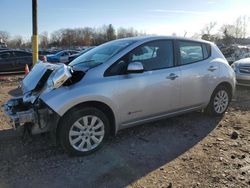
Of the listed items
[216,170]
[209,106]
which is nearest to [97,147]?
[216,170]

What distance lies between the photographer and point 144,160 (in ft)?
12.9

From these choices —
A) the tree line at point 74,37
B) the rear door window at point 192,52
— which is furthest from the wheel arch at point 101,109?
the tree line at point 74,37

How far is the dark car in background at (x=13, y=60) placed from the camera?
1535 cm

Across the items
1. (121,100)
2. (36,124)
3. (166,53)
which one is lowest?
(36,124)

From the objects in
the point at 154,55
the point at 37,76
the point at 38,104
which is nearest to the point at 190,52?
the point at 154,55

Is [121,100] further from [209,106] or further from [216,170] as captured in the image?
[209,106]

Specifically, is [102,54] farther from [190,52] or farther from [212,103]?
[212,103]

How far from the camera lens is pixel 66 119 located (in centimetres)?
381

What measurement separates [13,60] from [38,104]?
12.9m

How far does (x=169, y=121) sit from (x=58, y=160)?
2.47 m

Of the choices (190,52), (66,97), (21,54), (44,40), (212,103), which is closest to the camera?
(66,97)

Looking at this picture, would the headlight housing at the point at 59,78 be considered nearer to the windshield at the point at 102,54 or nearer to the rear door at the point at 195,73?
the windshield at the point at 102,54

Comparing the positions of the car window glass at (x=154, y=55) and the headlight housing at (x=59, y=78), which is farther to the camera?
the car window glass at (x=154, y=55)

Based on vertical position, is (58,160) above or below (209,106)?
below
